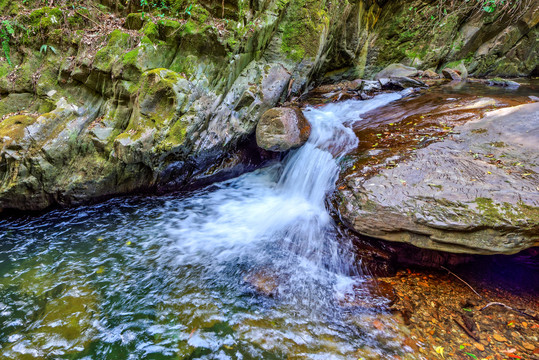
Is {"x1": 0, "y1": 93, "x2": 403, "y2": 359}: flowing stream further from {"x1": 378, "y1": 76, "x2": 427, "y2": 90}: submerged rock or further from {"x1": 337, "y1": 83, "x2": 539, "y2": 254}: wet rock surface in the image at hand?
{"x1": 378, "y1": 76, "x2": 427, "y2": 90}: submerged rock

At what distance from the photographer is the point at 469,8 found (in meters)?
11.3

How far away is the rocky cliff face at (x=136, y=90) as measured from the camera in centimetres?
488

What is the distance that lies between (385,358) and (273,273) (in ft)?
5.72

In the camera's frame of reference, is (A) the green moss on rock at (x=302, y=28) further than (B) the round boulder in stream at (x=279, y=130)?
Yes

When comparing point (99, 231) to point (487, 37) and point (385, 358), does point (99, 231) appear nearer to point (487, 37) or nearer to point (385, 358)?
point (385, 358)

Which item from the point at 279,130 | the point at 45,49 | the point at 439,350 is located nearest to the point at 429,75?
the point at 279,130

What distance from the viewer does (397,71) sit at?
37.7 ft

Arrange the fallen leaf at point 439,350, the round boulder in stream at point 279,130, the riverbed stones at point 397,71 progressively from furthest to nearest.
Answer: the riverbed stones at point 397,71 < the round boulder in stream at point 279,130 < the fallen leaf at point 439,350

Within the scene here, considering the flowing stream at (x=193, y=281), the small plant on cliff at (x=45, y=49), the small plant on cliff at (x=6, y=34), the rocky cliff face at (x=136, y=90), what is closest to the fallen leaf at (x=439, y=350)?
the flowing stream at (x=193, y=281)

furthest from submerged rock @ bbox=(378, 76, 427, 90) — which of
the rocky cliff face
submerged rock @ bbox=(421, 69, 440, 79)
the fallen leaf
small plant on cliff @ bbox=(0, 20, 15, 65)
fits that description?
small plant on cliff @ bbox=(0, 20, 15, 65)

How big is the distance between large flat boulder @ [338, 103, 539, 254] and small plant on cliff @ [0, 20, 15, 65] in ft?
27.1

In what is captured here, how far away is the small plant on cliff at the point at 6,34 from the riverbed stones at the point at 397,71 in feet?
41.1

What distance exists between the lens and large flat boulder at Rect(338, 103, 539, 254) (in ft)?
10.2

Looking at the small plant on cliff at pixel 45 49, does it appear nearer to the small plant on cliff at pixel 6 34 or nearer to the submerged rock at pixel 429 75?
the small plant on cliff at pixel 6 34
